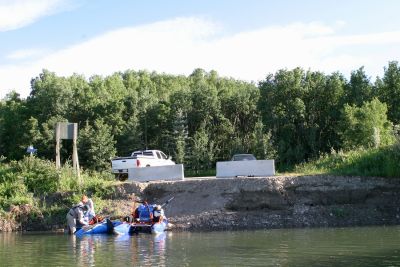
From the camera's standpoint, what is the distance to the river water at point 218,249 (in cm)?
1633

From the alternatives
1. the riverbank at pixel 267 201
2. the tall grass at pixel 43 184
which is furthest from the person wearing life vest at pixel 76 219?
the tall grass at pixel 43 184

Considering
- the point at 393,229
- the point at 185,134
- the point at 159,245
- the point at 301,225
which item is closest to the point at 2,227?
the point at 159,245

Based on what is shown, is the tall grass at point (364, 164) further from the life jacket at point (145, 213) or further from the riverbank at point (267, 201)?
the life jacket at point (145, 213)

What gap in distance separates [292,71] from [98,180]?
3622 cm

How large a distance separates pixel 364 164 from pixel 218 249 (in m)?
15.7

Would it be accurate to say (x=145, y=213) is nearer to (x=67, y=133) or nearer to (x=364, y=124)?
(x=67, y=133)

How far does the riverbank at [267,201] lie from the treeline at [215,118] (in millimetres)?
20439

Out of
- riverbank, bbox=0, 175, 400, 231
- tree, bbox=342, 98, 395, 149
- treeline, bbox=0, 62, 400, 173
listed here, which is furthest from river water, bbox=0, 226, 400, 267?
treeline, bbox=0, 62, 400, 173

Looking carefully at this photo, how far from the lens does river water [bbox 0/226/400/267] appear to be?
16328 millimetres

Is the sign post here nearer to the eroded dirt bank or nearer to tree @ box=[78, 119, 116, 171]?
the eroded dirt bank

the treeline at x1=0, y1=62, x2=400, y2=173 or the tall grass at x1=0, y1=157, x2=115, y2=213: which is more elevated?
the treeline at x1=0, y1=62, x2=400, y2=173

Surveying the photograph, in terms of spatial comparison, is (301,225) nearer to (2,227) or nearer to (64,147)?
(2,227)

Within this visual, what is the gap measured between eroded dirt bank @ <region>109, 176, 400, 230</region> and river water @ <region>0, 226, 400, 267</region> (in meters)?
2.23

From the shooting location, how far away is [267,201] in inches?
1149
